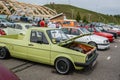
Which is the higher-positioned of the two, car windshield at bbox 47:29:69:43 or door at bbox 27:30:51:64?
car windshield at bbox 47:29:69:43

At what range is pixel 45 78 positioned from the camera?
6.72 m

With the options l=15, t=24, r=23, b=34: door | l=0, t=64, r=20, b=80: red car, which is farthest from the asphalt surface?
l=15, t=24, r=23, b=34: door

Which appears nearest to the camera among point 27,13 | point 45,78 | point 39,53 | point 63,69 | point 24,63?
point 45,78

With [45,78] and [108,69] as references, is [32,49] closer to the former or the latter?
[45,78]

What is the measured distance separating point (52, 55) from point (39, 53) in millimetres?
577

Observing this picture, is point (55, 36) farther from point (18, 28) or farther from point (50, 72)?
point (18, 28)

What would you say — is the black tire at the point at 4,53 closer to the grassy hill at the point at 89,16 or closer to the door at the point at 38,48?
the door at the point at 38,48

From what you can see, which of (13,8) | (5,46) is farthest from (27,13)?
(5,46)

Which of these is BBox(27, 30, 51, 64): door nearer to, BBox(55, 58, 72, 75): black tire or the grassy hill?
BBox(55, 58, 72, 75): black tire

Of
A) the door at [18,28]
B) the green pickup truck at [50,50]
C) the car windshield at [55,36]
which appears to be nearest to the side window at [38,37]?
the green pickup truck at [50,50]

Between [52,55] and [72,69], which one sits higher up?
[52,55]

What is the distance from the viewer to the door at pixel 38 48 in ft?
25.2

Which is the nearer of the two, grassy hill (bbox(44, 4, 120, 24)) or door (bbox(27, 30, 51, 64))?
door (bbox(27, 30, 51, 64))

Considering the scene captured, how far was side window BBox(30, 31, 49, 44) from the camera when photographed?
25.5 ft
